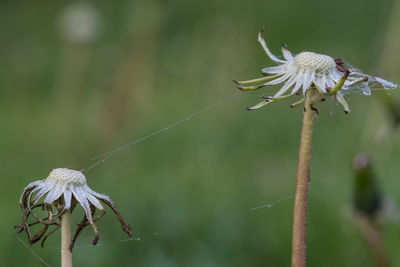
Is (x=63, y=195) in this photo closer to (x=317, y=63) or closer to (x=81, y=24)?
(x=317, y=63)

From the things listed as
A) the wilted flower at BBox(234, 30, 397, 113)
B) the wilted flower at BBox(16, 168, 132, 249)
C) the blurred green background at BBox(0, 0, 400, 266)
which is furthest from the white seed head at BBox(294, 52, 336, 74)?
the blurred green background at BBox(0, 0, 400, 266)

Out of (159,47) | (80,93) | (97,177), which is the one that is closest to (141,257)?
(97,177)

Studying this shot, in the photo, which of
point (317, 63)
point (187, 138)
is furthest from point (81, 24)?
point (317, 63)

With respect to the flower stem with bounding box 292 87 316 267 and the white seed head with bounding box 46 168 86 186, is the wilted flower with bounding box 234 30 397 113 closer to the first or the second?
the flower stem with bounding box 292 87 316 267

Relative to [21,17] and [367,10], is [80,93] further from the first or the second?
[367,10]

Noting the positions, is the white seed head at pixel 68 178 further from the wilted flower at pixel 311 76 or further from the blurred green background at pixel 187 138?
the blurred green background at pixel 187 138

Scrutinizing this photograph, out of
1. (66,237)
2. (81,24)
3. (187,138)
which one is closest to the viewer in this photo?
(66,237)

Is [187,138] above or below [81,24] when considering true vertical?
below
